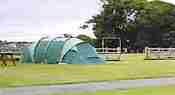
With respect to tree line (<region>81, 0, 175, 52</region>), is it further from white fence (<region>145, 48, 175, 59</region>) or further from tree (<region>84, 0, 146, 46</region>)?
white fence (<region>145, 48, 175, 59</region>)

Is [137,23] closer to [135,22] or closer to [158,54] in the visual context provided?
[135,22]

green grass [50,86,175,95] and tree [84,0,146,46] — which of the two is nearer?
green grass [50,86,175,95]

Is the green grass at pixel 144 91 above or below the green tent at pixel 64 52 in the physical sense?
above

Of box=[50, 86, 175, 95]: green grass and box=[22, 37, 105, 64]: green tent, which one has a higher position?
box=[50, 86, 175, 95]: green grass

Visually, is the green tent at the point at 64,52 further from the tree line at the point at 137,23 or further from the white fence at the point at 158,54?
the tree line at the point at 137,23

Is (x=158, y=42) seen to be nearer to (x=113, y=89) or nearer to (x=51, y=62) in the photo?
(x=51, y=62)

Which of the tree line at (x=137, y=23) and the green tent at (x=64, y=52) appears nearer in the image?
the green tent at (x=64, y=52)

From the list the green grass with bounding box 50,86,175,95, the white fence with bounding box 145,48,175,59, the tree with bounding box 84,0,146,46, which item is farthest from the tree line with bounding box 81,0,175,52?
the green grass with bounding box 50,86,175,95

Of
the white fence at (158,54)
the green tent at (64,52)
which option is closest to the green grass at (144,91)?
the green tent at (64,52)

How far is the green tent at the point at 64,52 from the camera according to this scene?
3784 cm

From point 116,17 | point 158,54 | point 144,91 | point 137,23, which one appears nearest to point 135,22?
point 137,23

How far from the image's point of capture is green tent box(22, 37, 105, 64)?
1490 inches

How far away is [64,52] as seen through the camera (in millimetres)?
37781

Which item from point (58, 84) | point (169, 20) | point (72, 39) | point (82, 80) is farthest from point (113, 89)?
point (169, 20)
